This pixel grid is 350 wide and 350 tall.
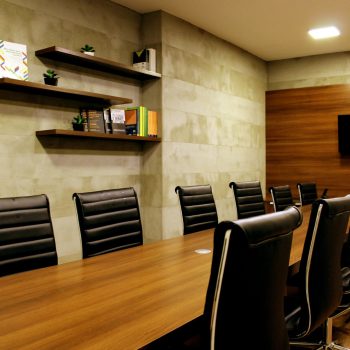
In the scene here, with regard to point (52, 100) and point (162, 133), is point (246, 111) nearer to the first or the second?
point (162, 133)

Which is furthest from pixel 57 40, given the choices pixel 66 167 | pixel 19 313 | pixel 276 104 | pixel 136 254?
pixel 276 104

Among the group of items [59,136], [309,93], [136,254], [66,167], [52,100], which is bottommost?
[136,254]

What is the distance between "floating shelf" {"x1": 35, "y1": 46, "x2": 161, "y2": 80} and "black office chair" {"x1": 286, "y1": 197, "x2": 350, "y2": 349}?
276 centimetres

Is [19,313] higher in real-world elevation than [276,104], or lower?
lower

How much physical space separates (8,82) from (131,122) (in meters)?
1.54

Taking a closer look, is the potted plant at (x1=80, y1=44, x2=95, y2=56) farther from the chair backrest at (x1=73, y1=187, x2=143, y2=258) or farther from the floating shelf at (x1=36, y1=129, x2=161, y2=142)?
the chair backrest at (x1=73, y1=187, x2=143, y2=258)

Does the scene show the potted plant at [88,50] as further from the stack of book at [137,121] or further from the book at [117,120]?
the stack of book at [137,121]

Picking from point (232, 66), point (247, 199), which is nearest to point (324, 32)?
point (232, 66)

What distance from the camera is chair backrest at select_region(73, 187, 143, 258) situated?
8.13 ft

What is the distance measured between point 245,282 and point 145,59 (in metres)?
4.03

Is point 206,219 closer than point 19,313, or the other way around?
point 19,313

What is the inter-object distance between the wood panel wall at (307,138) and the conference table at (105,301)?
15.8 ft

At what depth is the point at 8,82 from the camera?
336 centimetres

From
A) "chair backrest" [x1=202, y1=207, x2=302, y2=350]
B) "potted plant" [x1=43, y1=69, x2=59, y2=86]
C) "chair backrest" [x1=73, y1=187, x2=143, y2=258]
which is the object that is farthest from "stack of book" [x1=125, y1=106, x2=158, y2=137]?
"chair backrest" [x1=202, y1=207, x2=302, y2=350]
